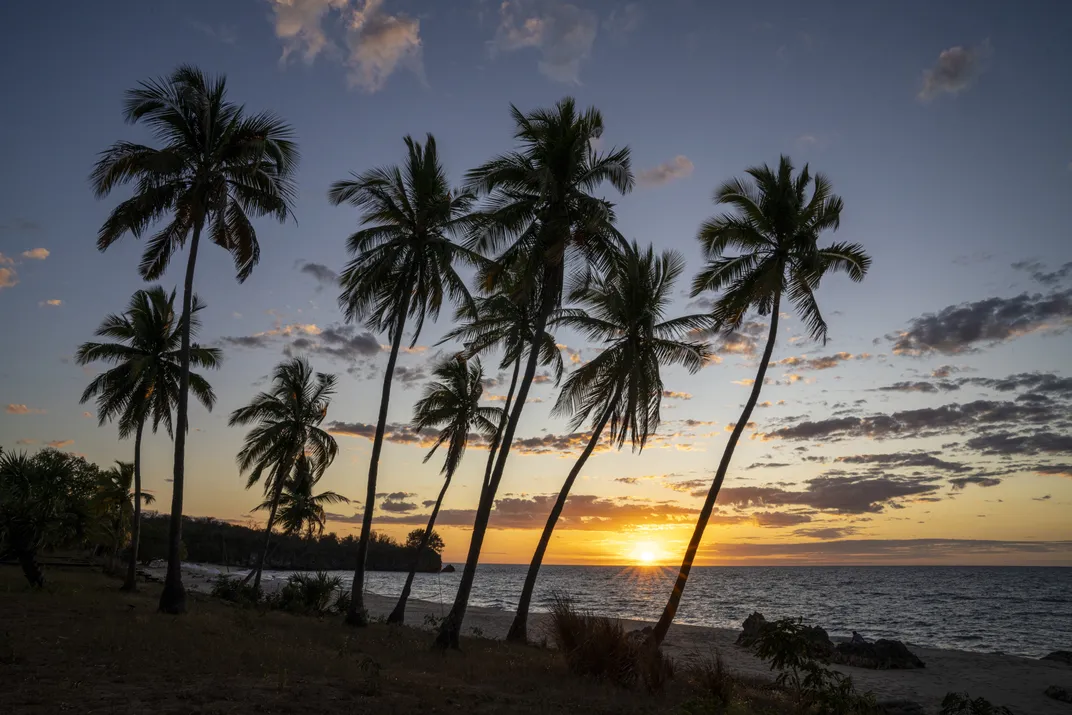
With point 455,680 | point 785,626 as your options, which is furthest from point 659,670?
point 455,680

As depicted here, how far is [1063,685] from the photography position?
1844 cm

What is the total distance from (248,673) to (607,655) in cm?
651

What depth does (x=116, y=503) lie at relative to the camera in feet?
107

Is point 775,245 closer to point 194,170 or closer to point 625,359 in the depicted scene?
point 625,359

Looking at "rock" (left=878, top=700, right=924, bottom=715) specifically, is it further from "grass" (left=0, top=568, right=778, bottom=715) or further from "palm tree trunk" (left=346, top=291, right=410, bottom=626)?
"palm tree trunk" (left=346, top=291, right=410, bottom=626)

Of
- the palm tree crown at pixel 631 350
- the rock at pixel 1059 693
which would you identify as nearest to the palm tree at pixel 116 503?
the palm tree crown at pixel 631 350

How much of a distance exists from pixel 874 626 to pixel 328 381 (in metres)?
38.7

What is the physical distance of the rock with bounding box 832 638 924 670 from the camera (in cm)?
2169

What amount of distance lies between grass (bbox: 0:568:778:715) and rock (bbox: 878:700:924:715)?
15.8ft

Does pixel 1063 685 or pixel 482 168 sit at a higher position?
pixel 482 168

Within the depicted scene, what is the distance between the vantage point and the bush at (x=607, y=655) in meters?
11.9

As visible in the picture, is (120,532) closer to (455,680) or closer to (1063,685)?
(455,680)

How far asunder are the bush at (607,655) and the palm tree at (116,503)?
26.4 m

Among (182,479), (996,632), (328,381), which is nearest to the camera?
(182,479)
